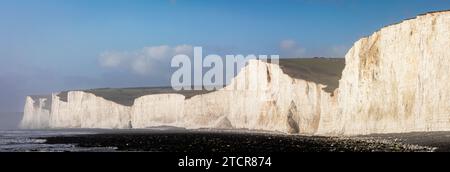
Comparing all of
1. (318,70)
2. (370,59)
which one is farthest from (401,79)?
(318,70)

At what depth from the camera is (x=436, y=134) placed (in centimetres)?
4869

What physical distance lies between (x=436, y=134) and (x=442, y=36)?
9.39 meters

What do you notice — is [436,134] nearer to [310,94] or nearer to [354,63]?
[354,63]

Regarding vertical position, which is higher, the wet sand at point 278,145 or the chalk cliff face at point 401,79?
the chalk cliff face at point 401,79

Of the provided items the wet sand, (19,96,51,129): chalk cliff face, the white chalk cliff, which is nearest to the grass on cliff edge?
the white chalk cliff

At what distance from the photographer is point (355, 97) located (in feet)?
226

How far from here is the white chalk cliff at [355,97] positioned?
177 ft

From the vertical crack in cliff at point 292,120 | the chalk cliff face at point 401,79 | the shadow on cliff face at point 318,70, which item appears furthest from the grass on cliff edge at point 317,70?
the chalk cliff face at point 401,79

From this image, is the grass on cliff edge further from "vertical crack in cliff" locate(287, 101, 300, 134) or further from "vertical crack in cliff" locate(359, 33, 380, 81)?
"vertical crack in cliff" locate(359, 33, 380, 81)

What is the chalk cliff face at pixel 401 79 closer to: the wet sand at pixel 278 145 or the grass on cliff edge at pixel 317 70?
the wet sand at pixel 278 145

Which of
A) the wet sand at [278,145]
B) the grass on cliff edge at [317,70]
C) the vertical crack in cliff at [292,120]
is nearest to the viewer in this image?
the wet sand at [278,145]

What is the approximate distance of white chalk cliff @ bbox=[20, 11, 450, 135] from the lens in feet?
177

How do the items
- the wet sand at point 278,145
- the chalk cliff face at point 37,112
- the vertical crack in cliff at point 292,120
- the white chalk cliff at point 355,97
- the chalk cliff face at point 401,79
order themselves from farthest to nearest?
the chalk cliff face at point 37,112 → the vertical crack in cliff at point 292,120 → the white chalk cliff at point 355,97 → the chalk cliff face at point 401,79 → the wet sand at point 278,145

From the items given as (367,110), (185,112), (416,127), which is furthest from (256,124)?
(416,127)
